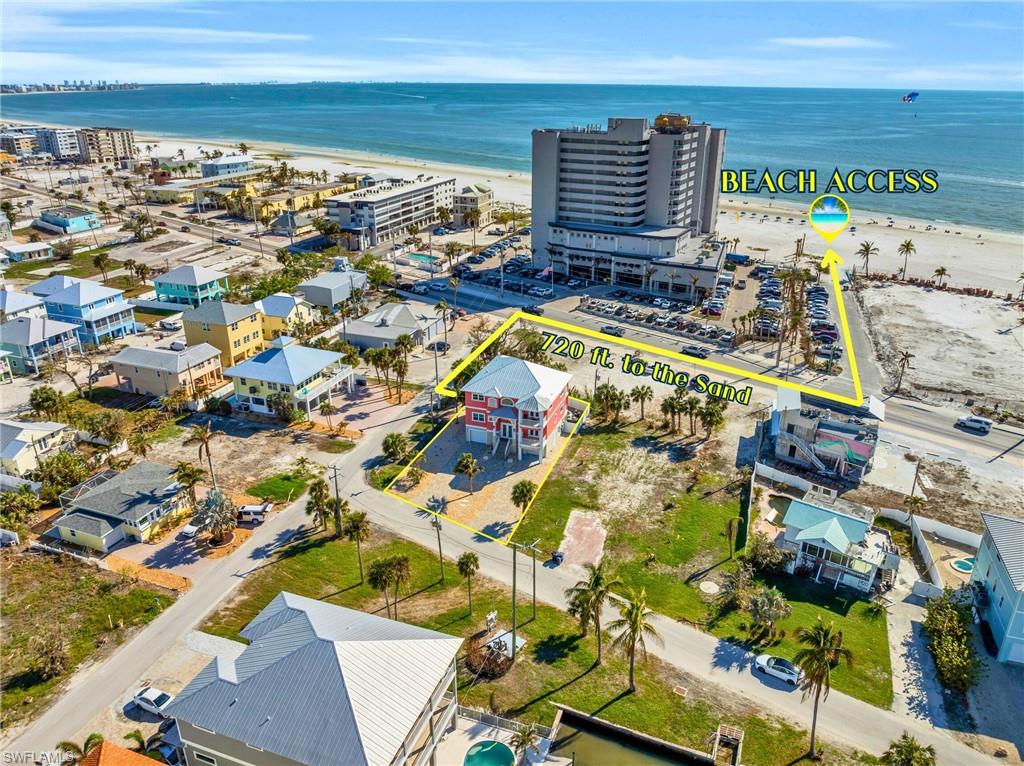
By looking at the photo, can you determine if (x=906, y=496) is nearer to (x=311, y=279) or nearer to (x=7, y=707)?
(x=7, y=707)

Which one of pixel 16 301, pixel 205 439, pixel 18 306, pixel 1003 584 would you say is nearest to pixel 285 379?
pixel 205 439

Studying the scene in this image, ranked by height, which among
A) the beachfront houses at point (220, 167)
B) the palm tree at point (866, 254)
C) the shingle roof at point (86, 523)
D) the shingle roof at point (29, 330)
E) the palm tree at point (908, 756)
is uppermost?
the beachfront houses at point (220, 167)

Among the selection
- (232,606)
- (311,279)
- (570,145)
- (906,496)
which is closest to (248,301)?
(311,279)

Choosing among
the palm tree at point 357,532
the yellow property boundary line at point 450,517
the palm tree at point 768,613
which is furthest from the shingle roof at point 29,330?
the palm tree at point 768,613

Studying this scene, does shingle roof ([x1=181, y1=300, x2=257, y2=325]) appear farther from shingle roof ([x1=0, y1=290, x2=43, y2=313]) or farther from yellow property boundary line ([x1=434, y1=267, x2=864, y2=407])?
yellow property boundary line ([x1=434, y1=267, x2=864, y2=407])

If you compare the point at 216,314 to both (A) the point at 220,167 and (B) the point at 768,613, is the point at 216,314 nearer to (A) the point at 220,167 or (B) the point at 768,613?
(B) the point at 768,613

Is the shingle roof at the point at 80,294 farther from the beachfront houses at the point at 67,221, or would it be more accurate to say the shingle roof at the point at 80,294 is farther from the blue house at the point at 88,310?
the beachfront houses at the point at 67,221
